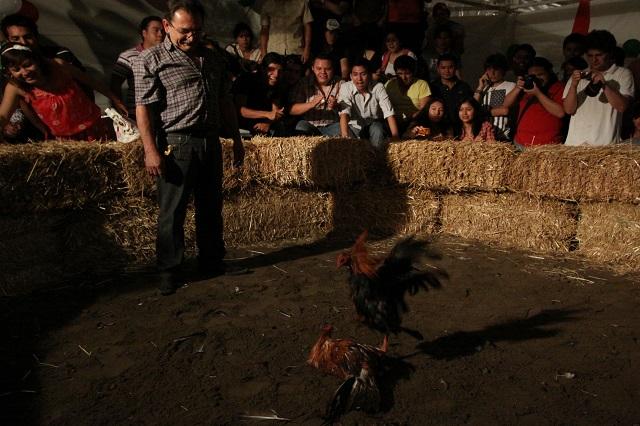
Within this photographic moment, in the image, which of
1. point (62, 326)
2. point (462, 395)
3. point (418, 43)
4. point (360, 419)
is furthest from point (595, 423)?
point (418, 43)

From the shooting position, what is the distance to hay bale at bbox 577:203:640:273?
4.95m

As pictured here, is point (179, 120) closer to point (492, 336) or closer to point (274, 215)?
point (274, 215)

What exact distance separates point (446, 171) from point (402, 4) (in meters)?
3.83

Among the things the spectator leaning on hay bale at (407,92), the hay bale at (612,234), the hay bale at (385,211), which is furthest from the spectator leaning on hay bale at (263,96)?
the hay bale at (612,234)

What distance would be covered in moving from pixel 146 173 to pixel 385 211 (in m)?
2.73

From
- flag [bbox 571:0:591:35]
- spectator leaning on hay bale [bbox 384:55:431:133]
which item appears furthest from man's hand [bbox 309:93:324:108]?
flag [bbox 571:0:591:35]

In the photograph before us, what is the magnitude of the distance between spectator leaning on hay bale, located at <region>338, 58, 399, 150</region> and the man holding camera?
6.74 feet

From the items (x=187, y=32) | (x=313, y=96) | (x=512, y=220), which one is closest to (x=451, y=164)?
(x=512, y=220)

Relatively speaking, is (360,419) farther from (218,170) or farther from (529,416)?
(218,170)

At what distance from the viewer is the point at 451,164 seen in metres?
5.77

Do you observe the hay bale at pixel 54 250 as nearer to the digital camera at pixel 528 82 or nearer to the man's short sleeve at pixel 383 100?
the man's short sleeve at pixel 383 100

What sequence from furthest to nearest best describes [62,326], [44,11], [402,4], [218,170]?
[402,4]
[44,11]
[218,170]
[62,326]

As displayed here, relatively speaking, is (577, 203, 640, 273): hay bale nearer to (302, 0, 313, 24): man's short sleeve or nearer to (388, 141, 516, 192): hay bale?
(388, 141, 516, 192): hay bale

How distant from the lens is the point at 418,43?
869 centimetres
